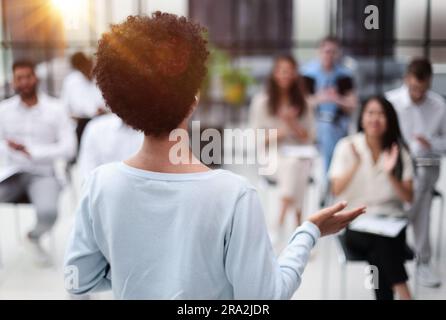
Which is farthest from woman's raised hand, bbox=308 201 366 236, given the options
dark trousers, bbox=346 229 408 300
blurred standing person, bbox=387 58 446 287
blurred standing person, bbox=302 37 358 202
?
blurred standing person, bbox=302 37 358 202

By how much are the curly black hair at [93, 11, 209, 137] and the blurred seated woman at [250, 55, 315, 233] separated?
118 inches

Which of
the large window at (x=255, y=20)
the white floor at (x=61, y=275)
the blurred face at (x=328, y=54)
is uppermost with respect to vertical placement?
the large window at (x=255, y=20)

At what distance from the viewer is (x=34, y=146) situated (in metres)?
4.03

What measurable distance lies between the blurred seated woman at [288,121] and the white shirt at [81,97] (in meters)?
1.78

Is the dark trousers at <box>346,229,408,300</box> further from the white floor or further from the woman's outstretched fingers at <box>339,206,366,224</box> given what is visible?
the woman's outstretched fingers at <box>339,206,366,224</box>

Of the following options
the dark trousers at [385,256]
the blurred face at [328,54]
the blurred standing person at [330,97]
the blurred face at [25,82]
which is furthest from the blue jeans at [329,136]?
the blurred face at [25,82]

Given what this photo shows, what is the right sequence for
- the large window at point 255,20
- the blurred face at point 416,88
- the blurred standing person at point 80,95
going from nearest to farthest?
1. the blurred face at point 416,88
2. the blurred standing person at point 80,95
3. the large window at point 255,20

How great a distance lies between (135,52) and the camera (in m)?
1.12

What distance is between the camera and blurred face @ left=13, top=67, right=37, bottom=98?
4008mm

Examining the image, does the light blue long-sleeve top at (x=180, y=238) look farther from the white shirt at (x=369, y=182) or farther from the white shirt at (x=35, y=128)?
the white shirt at (x=35, y=128)

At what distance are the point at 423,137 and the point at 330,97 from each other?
1.21 m

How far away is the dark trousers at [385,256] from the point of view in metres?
2.89
